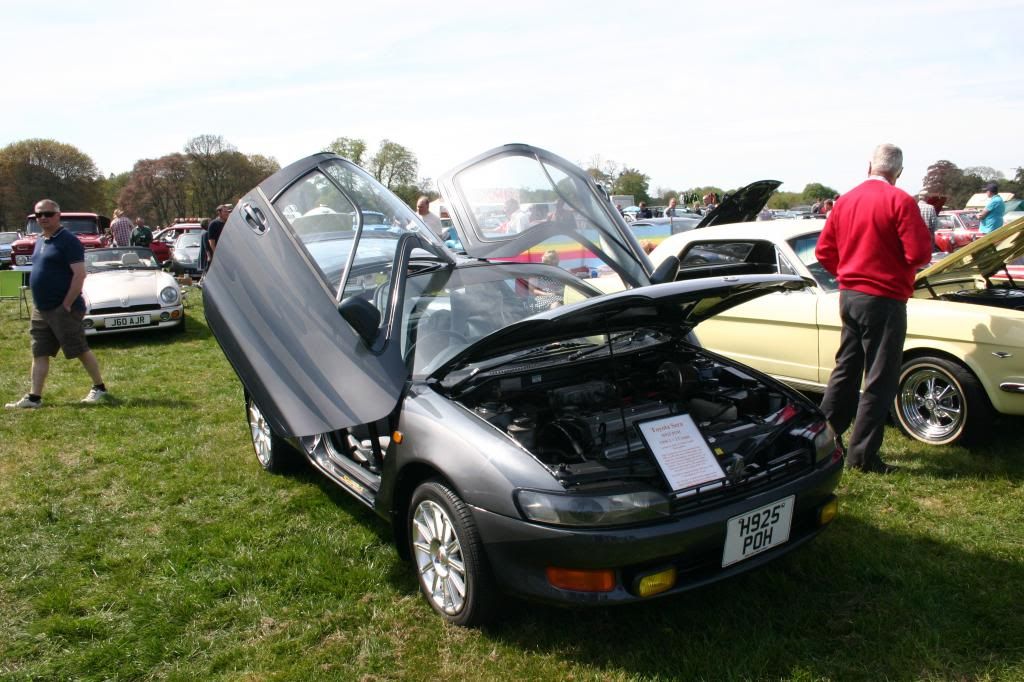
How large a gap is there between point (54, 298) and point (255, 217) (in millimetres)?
3606

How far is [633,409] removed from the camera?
3.25 metres

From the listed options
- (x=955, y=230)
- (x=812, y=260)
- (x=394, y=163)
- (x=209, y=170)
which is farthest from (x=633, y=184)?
(x=812, y=260)

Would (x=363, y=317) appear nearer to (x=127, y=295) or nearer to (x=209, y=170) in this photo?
(x=127, y=295)

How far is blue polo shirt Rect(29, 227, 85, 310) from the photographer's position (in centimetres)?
627

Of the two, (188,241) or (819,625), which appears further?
(188,241)

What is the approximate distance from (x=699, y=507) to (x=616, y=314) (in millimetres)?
907

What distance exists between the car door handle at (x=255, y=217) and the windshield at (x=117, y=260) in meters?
7.90

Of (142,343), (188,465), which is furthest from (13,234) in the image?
(188,465)

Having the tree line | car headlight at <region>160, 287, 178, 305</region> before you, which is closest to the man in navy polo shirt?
car headlight at <region>160, 287, 178, 305</region>

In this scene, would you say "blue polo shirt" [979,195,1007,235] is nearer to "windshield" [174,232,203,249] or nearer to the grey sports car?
the grey sports car

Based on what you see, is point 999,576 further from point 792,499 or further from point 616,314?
point 616,314

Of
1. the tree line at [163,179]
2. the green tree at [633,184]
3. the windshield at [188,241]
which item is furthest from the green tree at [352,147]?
the windshield at [188,241]

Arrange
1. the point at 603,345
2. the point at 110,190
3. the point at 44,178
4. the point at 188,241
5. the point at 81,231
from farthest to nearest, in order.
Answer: the point at 110,190, the point at 44,178, the point at 81,231, the point at 188,241, the point at 603,345

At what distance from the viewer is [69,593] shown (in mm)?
3301
